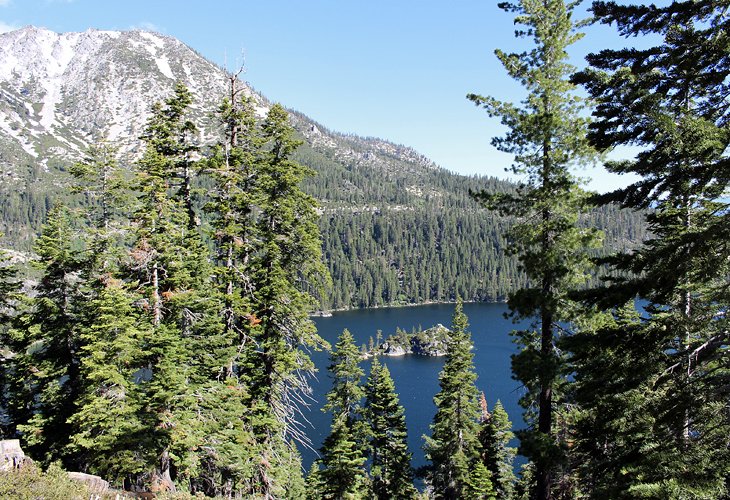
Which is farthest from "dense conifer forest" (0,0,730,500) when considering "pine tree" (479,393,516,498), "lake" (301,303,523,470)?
"pine tree" (479,393,516,498)

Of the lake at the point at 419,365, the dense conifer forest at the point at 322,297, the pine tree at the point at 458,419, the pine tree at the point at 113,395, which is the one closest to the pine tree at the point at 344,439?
the dense conifer forest at the point at 322,297

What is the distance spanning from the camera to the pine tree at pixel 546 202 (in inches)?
443

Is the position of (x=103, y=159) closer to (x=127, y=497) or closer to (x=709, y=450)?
(x=127, y=497)

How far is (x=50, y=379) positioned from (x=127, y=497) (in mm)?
12016

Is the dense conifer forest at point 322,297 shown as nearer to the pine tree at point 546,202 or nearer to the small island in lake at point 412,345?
the pine tree at point 546,202

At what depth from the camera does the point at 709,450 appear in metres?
7.39

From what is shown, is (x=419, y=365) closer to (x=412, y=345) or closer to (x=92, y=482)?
(x=412, y=345)

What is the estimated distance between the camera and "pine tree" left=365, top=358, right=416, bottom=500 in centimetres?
3108

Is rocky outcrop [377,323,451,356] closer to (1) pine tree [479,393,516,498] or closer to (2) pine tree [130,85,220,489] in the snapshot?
(1) pine tree [479,393,516,498]

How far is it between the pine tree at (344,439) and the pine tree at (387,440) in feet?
5.10

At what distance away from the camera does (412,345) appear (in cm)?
11050

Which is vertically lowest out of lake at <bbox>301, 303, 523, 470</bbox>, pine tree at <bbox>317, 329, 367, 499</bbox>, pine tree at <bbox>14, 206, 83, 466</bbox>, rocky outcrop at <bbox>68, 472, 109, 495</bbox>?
lake at <bbox>301, 303, 523, 470</bbox>

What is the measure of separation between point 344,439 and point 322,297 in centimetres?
1215

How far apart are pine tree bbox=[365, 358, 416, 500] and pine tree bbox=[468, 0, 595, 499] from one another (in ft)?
66.3
